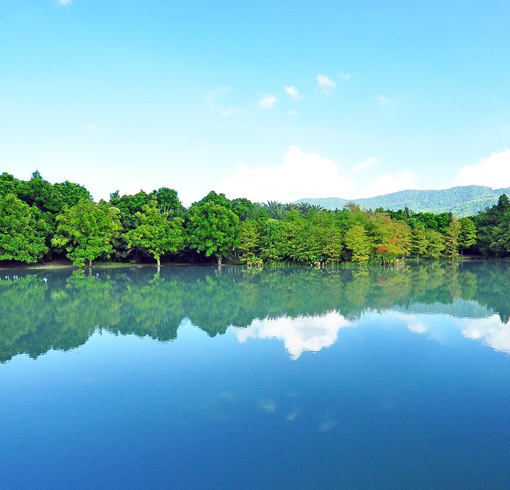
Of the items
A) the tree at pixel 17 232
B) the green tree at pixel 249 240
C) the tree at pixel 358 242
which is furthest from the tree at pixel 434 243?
the tree at pixel 17 232

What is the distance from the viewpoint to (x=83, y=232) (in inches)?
1351

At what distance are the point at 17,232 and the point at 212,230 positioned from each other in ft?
53.9

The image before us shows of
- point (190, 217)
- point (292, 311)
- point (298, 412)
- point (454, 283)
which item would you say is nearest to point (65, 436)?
point (298, 412)

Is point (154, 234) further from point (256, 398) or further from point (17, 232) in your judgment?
point (256, 398)

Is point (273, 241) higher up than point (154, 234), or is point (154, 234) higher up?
point (154, 234)

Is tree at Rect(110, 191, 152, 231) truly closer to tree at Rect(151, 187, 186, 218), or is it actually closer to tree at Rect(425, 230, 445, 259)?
tree at Rect(151, 187, 186, 218)

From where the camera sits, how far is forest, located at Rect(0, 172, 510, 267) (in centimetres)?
3325

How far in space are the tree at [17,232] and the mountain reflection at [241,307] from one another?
5.06 m

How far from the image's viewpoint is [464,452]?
18.2 ft

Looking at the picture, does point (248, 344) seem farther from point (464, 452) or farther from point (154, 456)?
point (464, 452)

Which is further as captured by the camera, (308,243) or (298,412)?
(308,243)

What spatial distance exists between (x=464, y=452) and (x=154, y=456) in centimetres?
445

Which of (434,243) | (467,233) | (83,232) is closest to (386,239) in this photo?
(434,243)

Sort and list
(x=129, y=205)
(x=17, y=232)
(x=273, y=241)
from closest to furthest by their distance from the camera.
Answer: (x=17, y=232), (x=273, y=241), (x=129, y=205)
